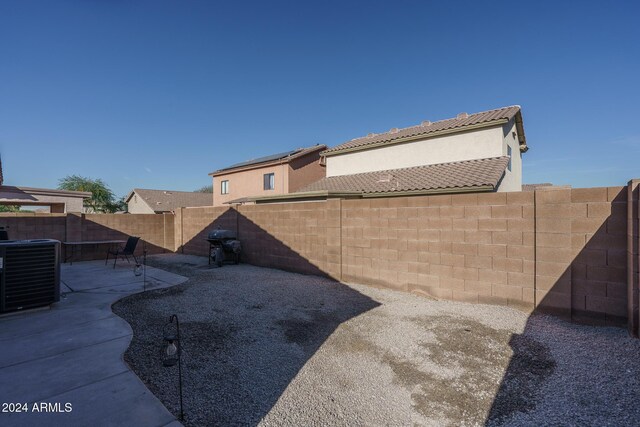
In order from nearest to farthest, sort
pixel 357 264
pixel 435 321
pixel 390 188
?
pixel 435 321
pixel 357 264
pixel 390 188

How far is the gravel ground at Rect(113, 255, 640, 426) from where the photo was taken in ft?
8.14

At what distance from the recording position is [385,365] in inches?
132

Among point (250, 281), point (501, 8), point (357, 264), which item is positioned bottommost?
point (250, 281)

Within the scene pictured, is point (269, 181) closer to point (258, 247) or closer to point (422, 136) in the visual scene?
point (422, 136)

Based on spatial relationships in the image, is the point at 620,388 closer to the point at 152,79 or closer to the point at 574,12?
the point at 574,12

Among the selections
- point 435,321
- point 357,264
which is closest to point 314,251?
point 357,264

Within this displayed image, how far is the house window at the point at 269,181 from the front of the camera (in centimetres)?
2122

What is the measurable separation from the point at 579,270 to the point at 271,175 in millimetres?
18810

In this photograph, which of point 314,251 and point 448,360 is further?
point 314,251

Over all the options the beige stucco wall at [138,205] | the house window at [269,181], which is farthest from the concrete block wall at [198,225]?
the beige stucco wall at [138,205]

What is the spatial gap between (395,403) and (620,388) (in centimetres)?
212

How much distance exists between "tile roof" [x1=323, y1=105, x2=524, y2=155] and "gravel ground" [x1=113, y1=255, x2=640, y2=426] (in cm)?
899

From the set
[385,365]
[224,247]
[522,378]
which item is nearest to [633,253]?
[522,378]

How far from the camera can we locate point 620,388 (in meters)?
2.74
